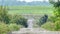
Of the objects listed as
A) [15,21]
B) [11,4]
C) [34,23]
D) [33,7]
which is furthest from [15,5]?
[15,21]

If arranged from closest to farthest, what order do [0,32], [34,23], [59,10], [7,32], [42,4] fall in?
[0,32], [7,32], [59,10], [34,23], [42,4]

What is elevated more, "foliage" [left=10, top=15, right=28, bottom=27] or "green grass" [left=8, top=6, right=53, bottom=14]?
"foliage" [left=10, top=15, right=28, bottom=27]

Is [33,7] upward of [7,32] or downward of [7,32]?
downward

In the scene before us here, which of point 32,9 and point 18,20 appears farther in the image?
point 32,9

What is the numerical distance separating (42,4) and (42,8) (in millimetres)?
1074

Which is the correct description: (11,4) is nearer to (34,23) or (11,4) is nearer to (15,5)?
(15,5)

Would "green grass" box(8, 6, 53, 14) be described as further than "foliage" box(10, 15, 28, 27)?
Yes

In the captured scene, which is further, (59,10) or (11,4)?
(11,4)

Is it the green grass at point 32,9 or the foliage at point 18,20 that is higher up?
the foliage at point 18,20

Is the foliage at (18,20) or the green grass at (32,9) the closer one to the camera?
the foliage at (18,20)

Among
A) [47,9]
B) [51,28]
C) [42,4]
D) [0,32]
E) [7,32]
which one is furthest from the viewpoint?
[47,9]

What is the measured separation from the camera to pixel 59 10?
14.4 meters

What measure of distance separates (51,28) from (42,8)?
34.6 ft

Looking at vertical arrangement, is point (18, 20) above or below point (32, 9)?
above
